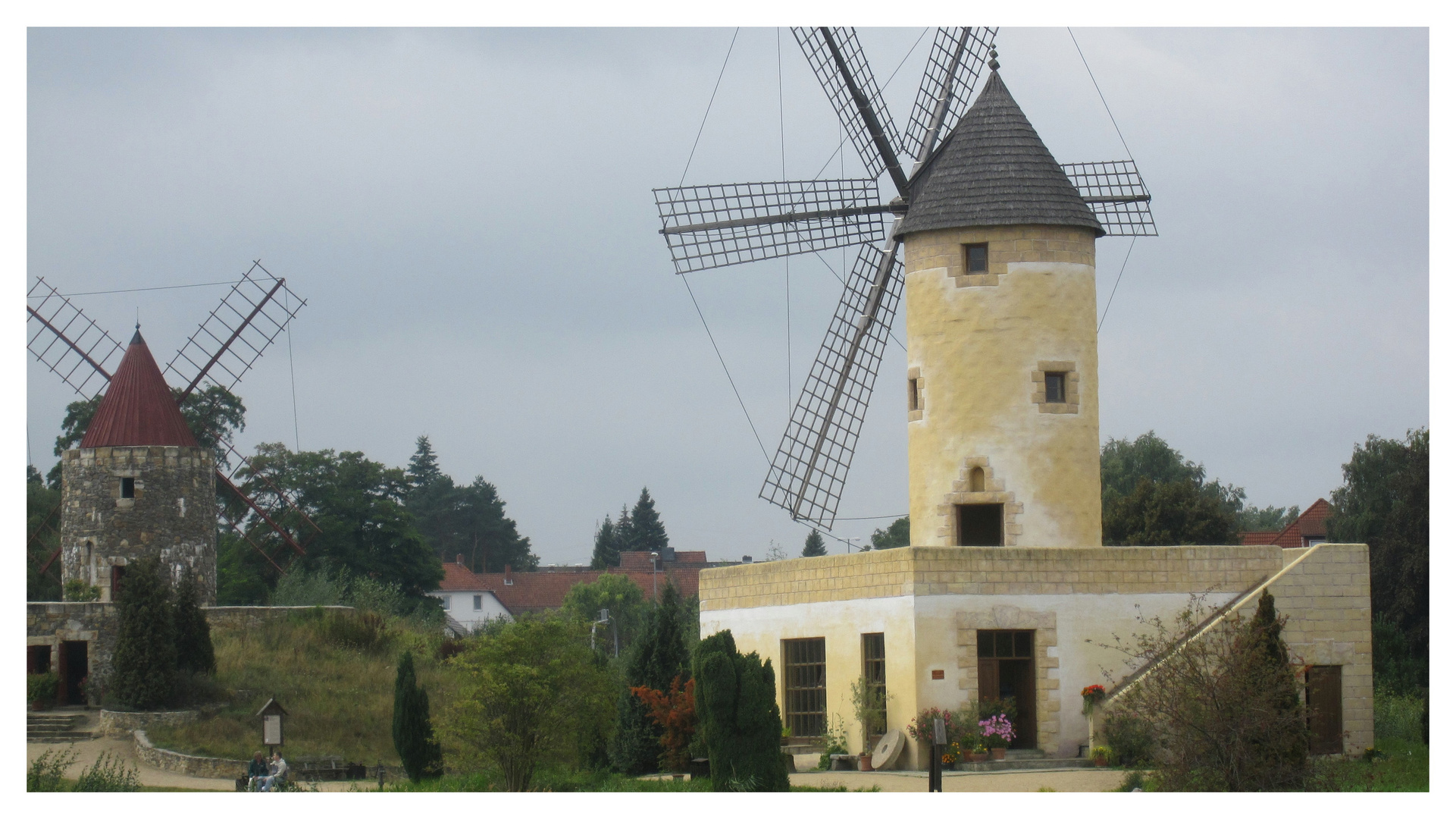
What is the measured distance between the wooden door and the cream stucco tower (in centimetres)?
416

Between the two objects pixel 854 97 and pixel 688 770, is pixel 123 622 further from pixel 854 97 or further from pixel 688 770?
pixel 854 97

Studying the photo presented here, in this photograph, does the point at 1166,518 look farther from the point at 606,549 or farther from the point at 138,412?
the point at 606,549

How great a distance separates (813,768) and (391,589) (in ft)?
103

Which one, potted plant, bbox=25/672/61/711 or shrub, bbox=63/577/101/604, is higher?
shrub, bbox=63/577/101/604

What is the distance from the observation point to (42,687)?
38.0m

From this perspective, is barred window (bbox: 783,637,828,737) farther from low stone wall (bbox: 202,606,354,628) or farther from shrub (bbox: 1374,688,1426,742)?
low stone wall (bbox: 202,606,354,628)

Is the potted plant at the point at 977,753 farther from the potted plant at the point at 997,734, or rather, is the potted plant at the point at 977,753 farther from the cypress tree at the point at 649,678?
the cypress tree at the point at 649,678

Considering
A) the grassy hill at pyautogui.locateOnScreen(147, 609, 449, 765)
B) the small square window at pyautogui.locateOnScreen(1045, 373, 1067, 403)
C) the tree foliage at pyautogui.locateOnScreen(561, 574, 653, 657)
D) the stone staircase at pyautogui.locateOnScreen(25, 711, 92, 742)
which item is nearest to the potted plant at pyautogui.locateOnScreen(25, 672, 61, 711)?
the stone staircase at pyautogui.locateOnScreen(25, 711, 92, 742)

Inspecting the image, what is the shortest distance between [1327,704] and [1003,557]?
5.20m

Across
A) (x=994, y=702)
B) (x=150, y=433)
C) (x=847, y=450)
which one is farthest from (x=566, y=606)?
(x=994, y=702)

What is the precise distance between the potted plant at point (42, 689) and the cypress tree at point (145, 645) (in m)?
1.52

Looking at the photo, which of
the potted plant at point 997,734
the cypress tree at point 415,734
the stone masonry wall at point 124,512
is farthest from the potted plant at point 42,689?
the potted plant at point 997,734

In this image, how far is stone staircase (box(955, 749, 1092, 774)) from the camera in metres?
24.7

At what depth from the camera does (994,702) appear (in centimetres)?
2561
